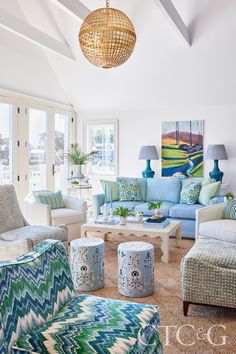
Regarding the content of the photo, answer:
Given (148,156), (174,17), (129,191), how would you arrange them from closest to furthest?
(174,17)
(129,191)
(148,156)

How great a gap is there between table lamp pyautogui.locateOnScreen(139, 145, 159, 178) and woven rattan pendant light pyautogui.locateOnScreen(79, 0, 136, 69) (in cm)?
394

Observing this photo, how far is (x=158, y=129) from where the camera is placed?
7.06m

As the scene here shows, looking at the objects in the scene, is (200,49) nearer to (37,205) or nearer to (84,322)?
(37,205)

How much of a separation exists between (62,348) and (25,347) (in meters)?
0.15

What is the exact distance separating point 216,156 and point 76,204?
99.6 inches

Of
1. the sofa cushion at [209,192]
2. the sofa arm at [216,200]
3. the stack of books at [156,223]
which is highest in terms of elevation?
the sofa cushion at [209,192]

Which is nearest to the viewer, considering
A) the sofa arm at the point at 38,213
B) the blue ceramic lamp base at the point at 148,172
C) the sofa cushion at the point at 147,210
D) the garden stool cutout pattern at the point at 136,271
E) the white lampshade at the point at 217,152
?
the garden stool cutout pattern at the point at 136,271

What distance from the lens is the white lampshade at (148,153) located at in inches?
266

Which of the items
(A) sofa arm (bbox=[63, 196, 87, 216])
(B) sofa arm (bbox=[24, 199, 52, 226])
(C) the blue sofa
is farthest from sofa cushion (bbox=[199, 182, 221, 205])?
(B) sofa arm (bbox=[24, 199, 52, 226])

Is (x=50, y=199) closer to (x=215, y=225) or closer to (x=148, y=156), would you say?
(x=148, y=156)

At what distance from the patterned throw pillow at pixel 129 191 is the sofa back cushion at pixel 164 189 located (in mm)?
230

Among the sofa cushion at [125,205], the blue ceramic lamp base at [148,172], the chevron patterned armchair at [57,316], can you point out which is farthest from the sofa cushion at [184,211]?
the chevron patterned armchair at [57,316]

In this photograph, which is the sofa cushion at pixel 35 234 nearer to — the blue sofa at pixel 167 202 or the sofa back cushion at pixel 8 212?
the sofa back cushion at pixel 8 212

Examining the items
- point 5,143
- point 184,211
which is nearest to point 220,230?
point 184,211
